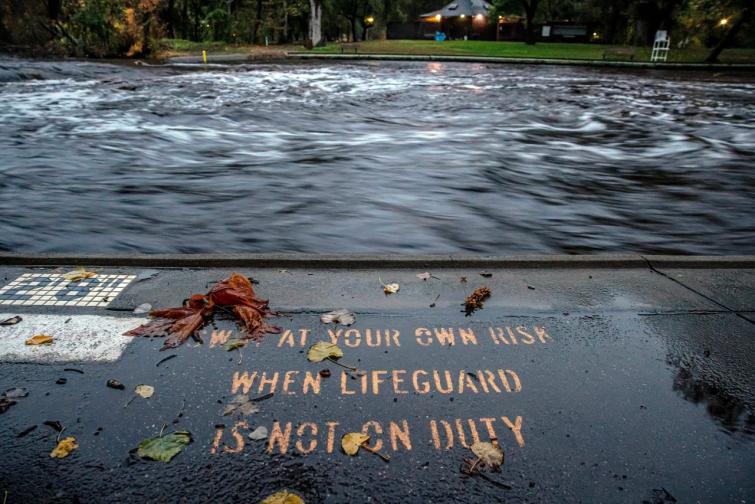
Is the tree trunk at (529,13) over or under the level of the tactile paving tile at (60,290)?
over

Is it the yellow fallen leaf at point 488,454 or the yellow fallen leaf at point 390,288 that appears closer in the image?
the yellow fallen leaf at point 488,454

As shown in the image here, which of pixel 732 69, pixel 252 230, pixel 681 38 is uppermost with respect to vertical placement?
pixel 681 38

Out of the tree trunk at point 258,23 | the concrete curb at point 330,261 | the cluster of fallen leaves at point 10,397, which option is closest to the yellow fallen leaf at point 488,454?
the concrete curb at point 330,261

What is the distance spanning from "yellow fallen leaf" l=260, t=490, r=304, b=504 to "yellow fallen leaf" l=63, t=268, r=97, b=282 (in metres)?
3.08

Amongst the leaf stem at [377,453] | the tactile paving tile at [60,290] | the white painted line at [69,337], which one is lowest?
the leaf stem at [377,453]

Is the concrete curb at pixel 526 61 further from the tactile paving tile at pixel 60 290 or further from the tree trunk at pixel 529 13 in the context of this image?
the tactile paving tile at pixel 60 290

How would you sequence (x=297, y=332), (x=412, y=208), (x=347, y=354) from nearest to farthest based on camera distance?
1. (x=347, y=354)
2. (x=297, y=332)
3. (x=412, y=208)

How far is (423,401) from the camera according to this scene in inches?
117

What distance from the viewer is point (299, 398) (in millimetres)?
2994

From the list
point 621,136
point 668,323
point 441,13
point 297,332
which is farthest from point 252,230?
point 441,13

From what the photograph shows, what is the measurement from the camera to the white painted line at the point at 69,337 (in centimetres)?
330

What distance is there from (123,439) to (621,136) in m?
14.7

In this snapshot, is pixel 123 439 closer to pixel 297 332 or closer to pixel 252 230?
pixel 297 332

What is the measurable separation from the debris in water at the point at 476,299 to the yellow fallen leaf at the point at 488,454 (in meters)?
1.41
